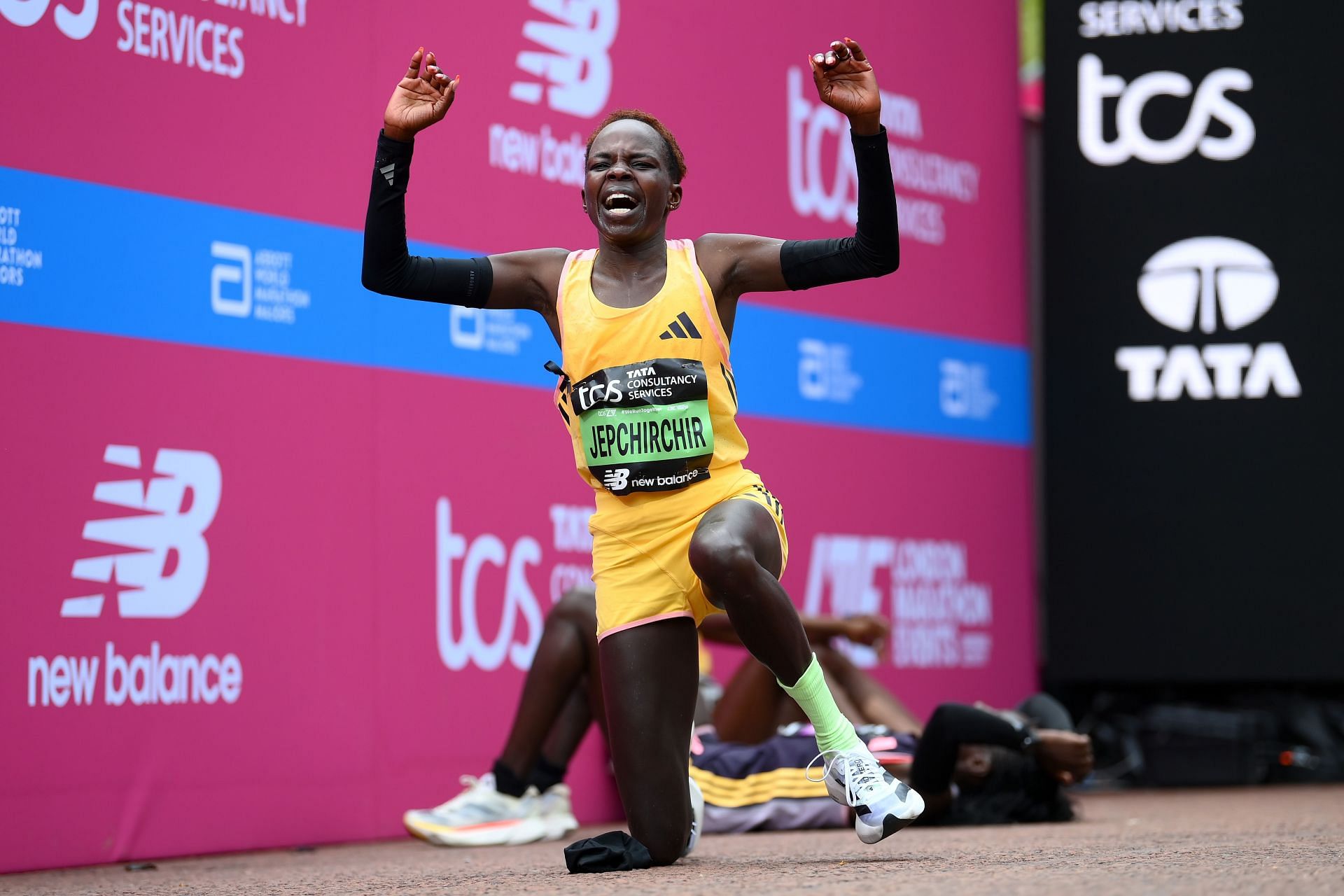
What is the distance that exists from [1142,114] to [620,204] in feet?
15.7

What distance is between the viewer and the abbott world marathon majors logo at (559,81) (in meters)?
6.17

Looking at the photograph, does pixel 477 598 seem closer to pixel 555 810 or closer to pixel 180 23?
pixel 555 810

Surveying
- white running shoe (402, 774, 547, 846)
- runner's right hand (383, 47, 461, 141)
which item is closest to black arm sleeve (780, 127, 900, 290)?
runner's right hand (383, 47, 461, 141)

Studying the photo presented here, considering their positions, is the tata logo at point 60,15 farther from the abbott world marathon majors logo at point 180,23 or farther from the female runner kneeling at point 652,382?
the female runner kneeling at point 652,382

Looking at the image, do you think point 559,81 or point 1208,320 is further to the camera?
point 1208,320

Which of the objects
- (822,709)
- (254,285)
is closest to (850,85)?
(822,709)

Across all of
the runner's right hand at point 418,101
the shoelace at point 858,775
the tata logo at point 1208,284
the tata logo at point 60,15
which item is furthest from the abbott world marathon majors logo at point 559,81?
the shoelace at point 858,775

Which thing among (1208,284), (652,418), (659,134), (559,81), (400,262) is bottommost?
(652,418)

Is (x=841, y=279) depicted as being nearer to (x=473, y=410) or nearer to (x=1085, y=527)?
(x=473, y=410)

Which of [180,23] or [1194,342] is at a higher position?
[180,23]

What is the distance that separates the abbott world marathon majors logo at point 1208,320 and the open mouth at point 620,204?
183 inches

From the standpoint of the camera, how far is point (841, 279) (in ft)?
12.4

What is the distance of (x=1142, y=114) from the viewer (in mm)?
7977

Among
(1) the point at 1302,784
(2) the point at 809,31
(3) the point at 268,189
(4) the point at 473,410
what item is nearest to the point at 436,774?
(4) the point at 473,410
